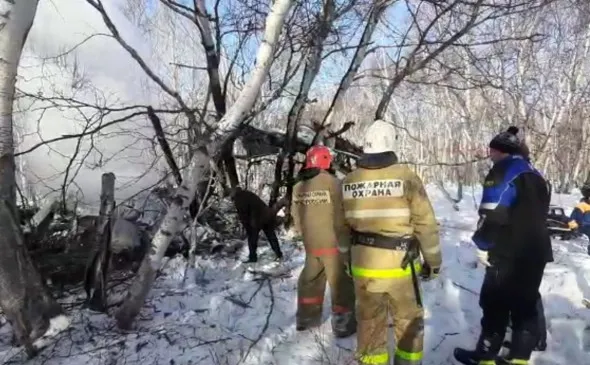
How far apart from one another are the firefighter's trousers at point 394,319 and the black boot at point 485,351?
20.7 inches

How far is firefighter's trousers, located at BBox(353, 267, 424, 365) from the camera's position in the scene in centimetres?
321

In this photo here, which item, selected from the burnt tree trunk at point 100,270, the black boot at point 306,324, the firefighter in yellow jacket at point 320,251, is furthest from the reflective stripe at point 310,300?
the burnt tree trunk at point 100,270

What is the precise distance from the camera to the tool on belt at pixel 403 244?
321 cm

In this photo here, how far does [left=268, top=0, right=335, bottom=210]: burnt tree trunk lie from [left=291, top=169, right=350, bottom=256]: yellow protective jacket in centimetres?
346

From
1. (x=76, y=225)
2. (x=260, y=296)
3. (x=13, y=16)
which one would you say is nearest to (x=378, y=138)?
(x=260, y=296)

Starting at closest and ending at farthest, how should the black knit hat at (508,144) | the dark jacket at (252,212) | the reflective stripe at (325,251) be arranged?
the black knit hat at (508,144) < the reflective stripe at (325,251) < the dark jacket at (252,212)

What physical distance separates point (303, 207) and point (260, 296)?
3.95 feet

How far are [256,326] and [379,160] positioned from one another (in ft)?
6.41

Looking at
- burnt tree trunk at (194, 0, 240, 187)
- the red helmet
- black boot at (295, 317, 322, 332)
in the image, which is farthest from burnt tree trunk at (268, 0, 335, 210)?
black boot at (295, 317, 322, 332)

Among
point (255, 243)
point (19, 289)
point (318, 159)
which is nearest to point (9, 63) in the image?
point (19, 289)

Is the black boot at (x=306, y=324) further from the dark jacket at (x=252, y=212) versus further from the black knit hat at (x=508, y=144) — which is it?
the dark jacket at (x=252, y=212)

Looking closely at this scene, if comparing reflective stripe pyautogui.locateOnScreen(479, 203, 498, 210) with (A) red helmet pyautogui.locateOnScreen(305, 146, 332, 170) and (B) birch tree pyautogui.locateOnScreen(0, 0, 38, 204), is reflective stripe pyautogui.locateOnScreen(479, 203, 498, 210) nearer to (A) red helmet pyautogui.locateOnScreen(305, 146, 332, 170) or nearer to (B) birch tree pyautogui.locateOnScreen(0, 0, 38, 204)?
(A) red helmet pyautogui.locateOnScreen(305, 146, 332, 170)

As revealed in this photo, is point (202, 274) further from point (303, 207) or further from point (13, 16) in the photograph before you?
point (13, 16)

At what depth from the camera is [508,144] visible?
11.3 feet
